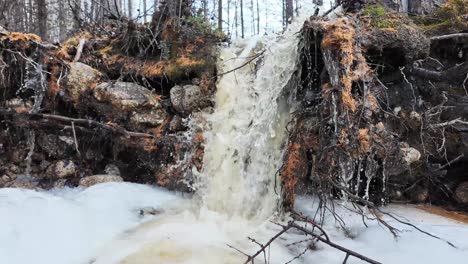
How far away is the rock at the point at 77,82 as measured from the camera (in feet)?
18.1

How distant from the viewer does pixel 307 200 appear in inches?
187

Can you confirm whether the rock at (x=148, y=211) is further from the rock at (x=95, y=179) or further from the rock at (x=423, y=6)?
the rock at (x=423, y=6)

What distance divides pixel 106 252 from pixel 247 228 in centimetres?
141

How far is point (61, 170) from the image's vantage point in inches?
207

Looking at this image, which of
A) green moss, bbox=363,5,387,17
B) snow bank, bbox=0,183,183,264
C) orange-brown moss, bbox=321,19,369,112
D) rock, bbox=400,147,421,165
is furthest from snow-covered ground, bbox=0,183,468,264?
green moss, bbox=363,5,387,17

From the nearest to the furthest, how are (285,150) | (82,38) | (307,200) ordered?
(285,150)
(307,200)
(82,38)

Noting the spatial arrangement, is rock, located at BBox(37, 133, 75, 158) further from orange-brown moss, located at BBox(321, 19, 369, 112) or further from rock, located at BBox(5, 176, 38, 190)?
orange-brown moss, located at BBox(321, 19, 369, 112)

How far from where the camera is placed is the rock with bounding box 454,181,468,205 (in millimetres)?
4930

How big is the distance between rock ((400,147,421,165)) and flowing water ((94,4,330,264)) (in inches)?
54.8

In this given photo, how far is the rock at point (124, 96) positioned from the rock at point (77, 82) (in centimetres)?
18

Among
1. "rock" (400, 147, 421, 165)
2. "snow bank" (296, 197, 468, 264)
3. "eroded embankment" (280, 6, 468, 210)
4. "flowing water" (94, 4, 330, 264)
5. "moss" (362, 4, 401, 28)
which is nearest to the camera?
"snow bank" (296, 197, 468, 264)

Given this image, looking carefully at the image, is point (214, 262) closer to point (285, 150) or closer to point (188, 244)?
point (188, 244)

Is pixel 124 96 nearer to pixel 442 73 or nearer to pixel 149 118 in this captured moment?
pixel 149 118

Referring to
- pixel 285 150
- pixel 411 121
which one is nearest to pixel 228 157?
pixel 285 150
